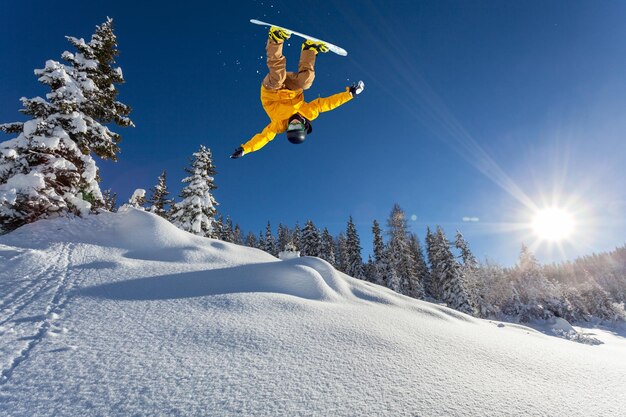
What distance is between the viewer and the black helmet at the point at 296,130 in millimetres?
5914

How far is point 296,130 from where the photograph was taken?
19.4 feet

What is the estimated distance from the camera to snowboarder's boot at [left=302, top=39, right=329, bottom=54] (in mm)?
6125

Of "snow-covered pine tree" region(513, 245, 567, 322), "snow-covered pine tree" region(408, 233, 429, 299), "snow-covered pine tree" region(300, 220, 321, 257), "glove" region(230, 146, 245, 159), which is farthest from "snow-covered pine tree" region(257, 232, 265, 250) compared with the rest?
"glove" region(230, 146, 245, 159)

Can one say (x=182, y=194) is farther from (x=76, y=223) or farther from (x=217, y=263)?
(x=217, y=263)

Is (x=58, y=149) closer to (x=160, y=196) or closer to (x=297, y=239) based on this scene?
(x=160, y=196)

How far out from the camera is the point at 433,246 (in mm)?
44188

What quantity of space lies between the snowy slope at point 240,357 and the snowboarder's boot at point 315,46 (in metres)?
4.75

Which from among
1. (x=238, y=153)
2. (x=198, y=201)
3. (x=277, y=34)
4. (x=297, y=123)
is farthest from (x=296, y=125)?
(x=198, y=201)

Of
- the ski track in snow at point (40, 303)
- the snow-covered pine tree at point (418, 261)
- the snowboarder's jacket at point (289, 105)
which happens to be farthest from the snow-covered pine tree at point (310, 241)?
the ski track in snow at point (40, 303)

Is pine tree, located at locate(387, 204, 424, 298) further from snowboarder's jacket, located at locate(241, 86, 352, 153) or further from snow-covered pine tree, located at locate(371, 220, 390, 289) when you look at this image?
snowboarder's jacket, located at locate(241, 86, 352, 153)

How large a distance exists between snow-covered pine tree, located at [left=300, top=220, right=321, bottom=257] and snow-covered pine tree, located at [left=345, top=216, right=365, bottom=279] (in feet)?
15.4

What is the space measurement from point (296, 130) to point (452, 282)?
1146 inches

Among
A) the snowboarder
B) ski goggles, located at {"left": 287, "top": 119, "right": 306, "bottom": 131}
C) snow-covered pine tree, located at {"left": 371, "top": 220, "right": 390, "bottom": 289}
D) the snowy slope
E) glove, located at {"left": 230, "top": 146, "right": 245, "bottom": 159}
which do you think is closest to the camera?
the snowy slope

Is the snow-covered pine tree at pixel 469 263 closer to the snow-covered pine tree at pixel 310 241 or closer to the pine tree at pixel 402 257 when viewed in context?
the pine tree at pixel 402 257
